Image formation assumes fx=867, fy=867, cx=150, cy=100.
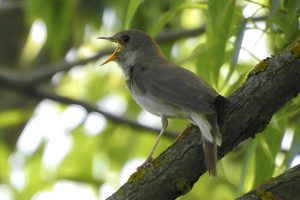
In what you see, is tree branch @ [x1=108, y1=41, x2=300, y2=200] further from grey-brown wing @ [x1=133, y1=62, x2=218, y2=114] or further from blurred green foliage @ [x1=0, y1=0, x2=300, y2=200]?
blurred green foliage @ [x1=0, y1=0, x2=300, y2=200]

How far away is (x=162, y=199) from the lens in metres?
4.20

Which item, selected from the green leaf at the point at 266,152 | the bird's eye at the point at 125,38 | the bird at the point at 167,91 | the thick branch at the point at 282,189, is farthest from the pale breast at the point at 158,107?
the bird's eye at the point at 125,38

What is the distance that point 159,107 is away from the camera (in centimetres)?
498

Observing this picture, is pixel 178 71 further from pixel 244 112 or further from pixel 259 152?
pixel 244 112

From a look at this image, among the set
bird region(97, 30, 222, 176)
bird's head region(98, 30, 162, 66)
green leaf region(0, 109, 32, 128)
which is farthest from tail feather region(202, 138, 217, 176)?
green leaf region(0, 109, 32, 128)

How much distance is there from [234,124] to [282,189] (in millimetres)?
382

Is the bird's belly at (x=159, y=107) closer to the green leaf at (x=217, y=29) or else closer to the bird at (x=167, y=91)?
the bird at (x=167, y=91)

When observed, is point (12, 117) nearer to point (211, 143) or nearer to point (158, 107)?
point (158, 107)

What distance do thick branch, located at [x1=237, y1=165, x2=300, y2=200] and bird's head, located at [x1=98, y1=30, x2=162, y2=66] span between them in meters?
1.79

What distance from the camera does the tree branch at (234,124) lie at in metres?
4.10

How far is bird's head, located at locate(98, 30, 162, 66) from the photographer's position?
230 inches

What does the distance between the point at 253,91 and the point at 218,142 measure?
0.29 meters

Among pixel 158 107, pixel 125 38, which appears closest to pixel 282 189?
pixel 158 107

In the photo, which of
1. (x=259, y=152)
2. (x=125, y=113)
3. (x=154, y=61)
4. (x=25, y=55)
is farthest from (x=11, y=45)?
(x=259, y=152)
